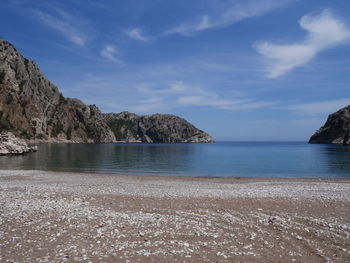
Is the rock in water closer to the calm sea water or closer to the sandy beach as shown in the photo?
the calm sea water

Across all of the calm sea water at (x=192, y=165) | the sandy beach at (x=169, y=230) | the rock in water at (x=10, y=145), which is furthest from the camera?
the rock in water at (x=10, y=145)

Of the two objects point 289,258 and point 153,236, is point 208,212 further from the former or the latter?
point 289,258

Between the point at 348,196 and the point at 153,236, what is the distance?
19335mm

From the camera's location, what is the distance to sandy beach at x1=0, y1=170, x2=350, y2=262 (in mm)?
10195

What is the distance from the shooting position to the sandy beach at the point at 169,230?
10.2 metres

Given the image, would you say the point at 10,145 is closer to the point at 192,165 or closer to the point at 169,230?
the point at 192,165

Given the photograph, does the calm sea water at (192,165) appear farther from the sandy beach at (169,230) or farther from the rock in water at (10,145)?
the sandy beach at (169,230)

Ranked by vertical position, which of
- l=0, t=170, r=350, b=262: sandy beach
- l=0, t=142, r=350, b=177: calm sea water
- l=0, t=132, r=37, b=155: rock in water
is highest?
l=0, t=132, r=37, b=155: rock in water

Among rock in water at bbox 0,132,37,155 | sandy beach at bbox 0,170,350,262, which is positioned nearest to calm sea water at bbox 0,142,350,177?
rock in water at bbox 0,132,37,155

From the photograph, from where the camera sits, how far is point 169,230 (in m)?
12.9

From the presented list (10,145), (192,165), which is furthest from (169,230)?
(10,145)

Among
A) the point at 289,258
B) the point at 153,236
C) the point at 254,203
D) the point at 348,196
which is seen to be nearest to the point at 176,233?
the point at 153,236

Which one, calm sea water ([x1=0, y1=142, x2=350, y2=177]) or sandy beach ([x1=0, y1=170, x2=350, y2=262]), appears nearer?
sandy beach ([x1=0, y1=170, x2=350, y2=262])

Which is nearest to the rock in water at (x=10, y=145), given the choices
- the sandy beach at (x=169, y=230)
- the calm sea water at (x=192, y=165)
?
the calm sea water at (x=192, y=165)
